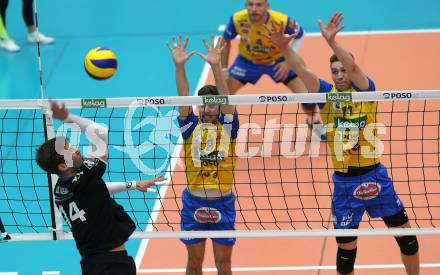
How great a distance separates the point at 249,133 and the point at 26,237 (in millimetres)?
4472

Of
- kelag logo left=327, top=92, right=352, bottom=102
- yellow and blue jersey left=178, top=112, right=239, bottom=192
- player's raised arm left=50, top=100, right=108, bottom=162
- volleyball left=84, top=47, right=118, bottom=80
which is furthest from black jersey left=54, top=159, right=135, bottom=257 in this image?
volleyball left=84, top=47, right=118, bottom=80

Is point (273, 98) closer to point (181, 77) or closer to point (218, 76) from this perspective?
point (218, 76)

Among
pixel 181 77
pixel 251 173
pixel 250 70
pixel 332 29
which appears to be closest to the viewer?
pixel 181 77

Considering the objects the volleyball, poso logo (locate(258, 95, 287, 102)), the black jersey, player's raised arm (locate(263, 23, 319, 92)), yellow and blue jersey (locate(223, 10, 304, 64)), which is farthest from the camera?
yellow and blue jersey (locate(223, 10, 304, 64))

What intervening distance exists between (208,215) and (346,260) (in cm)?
137

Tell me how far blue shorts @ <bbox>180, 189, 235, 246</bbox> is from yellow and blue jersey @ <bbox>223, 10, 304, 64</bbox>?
3.88 meters

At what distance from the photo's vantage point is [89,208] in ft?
21.9

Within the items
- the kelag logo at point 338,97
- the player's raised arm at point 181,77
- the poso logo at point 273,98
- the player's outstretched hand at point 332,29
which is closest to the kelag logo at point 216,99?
the poso logo at point 273,98

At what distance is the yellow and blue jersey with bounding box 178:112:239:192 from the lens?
25.0 ft

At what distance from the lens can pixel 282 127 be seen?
11.4 m

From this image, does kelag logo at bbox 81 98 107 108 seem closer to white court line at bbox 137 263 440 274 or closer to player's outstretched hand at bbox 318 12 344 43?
player's outstretched hand at bbox 318 12 344 43

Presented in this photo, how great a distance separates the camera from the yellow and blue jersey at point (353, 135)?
25.1 feet

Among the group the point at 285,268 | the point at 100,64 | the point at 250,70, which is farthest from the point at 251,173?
the point at 100,64

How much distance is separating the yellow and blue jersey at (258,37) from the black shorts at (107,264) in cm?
499
